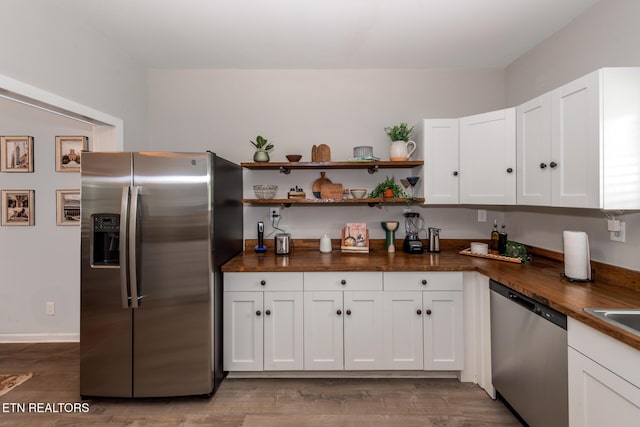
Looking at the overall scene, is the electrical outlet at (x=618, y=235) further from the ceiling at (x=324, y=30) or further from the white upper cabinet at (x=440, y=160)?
the ceiling at (x=324, y=30)

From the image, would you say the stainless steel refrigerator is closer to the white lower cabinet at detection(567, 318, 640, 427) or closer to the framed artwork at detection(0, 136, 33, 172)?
the framed artwork at detection(0, 136, 33, 172)

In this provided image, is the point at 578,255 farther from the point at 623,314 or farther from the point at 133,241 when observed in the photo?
the point at 133,241

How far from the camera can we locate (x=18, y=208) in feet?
10.3

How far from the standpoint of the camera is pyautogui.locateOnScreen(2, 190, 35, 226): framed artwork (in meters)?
3.12

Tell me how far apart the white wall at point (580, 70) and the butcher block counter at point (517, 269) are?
130 mm

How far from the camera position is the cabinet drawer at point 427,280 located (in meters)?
2.34

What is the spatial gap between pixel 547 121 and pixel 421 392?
6.77 feet

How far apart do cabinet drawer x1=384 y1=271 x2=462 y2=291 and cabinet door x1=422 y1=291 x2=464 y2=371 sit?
0.04m

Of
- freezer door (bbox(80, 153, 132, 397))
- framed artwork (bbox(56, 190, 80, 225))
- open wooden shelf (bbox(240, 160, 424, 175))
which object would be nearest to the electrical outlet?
open wooden shelf (bbox(240, 160, 424, 175))

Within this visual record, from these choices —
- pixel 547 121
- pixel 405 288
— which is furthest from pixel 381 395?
pixel 547 121

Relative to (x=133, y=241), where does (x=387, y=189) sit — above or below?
above

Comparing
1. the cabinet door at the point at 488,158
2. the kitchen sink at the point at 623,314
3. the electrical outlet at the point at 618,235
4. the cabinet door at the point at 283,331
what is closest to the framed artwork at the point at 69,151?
the cabinet door at the point at 283,331

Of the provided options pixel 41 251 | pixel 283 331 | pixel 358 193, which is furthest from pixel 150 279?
pixel 41 251

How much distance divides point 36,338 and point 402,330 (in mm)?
3571
